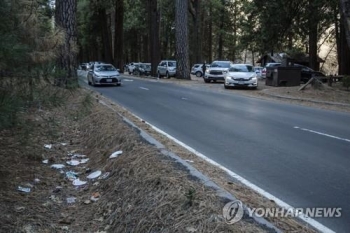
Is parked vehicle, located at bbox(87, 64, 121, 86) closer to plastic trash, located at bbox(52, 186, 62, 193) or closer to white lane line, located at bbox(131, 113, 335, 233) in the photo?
white lane line, located at bbox(131, 113, 335, 233)

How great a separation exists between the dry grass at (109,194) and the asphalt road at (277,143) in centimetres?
142

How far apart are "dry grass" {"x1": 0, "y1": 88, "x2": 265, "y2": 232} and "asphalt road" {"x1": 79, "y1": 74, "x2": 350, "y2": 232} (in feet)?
4.65

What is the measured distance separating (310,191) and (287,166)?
134cm

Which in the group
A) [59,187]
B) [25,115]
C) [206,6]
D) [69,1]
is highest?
[206,6]

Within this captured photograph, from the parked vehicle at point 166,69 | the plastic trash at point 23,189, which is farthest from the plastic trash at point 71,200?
the parked vehicle at point 166,69

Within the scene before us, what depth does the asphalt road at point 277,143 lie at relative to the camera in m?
5.72

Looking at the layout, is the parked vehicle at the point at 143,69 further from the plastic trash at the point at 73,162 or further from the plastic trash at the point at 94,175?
the plastic trash at the point at 94,175

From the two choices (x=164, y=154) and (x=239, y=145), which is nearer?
(x=164, y=154)

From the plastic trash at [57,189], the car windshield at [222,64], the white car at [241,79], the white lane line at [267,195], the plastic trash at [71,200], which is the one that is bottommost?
the plastic trash at [71,200]

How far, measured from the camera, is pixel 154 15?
1507 inches

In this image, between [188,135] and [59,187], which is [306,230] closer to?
[59,187]

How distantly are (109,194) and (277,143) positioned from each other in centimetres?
463

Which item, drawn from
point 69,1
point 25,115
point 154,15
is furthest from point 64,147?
point 154,15

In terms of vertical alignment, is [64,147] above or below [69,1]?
below
